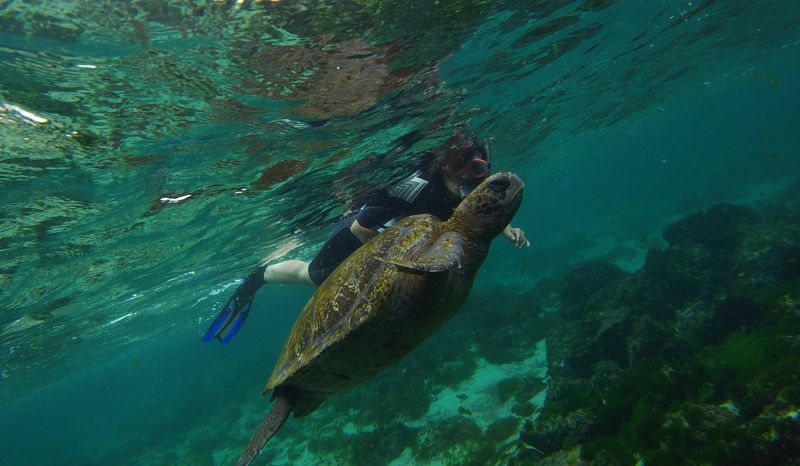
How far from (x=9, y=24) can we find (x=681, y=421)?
1024cm

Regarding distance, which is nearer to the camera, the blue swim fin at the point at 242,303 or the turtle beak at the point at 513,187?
the turtle beak at the point at 513,187

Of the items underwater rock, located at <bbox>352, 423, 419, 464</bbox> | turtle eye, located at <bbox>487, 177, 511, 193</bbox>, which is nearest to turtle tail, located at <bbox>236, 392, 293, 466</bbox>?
turtle eye, located at <bbox>487, 177, 511, 193</bbox>

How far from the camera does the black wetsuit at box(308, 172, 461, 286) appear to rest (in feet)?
23.0

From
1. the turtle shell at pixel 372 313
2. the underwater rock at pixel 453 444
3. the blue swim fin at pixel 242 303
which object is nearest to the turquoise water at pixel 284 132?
the underwater rock at pixel 453 444

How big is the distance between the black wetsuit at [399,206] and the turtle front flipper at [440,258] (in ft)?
10.3

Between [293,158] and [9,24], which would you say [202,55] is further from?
[293,158]

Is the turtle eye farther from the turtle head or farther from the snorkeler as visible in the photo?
the snorkeler

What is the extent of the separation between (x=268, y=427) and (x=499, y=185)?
12.0ft

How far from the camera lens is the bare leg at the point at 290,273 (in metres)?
10.3

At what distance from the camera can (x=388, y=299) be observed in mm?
3406

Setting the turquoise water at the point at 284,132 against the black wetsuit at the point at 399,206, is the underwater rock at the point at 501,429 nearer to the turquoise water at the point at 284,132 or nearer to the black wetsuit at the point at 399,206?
the turquoise water at the point at 284,132

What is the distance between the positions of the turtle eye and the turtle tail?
338cm

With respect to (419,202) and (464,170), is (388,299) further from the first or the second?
(419,202)

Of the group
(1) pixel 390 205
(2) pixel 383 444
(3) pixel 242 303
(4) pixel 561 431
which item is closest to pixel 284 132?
(1) pixel 390 205
